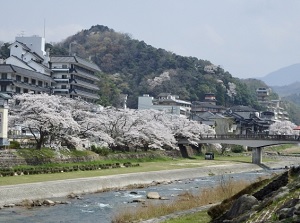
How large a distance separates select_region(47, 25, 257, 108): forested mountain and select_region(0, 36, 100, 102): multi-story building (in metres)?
27.3

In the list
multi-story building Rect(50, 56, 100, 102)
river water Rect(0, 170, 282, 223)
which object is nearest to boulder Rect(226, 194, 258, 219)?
river water Rect(0, 170, 282, 223)

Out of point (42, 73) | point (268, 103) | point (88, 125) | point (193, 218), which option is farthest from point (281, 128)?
point (193, 218)

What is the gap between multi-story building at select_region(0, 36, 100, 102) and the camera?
171ft

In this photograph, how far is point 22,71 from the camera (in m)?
53.4

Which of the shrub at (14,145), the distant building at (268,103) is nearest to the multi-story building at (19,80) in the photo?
the shrub at (14,145)

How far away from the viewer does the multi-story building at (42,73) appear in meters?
52.2

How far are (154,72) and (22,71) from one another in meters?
59.8

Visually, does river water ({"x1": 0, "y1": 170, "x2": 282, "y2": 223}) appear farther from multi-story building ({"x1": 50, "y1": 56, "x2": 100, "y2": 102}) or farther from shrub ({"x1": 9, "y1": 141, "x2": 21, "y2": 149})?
multi-story building ({"x1": 50, "y1": 56, "x2": 100, "y2": 102})

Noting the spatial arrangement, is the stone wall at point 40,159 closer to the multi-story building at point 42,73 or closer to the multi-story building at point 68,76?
the multi-story building at point 42,73

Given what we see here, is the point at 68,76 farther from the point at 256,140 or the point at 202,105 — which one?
the point at 202,105

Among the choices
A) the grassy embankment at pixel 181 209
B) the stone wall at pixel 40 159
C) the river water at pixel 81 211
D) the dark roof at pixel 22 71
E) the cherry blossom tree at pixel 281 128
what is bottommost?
the river water at pixel 81 211

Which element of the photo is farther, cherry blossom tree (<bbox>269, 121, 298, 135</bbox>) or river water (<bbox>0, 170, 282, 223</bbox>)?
cherry blossom tree (<bbox>269, 121, 298, 135</bbox>)

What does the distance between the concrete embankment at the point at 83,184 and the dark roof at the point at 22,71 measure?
71.7 ft

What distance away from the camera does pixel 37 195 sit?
80.6 ft
